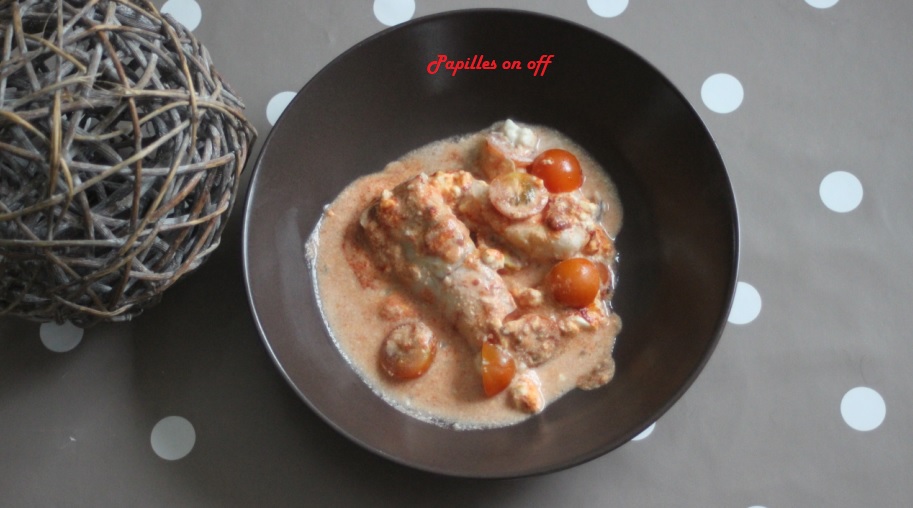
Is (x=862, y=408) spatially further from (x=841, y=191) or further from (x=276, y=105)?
(x=276, y=105)

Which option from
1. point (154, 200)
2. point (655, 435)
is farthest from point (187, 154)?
point (655, 435)

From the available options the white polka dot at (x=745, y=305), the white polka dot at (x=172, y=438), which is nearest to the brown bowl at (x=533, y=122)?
the white polka dot at (x=745, y=305)

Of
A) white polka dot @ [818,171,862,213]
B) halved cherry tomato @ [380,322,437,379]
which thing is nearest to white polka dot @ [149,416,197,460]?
Result: halved cherry tomato @ [380,322,437,379]

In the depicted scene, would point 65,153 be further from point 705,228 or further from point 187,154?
point 705,228

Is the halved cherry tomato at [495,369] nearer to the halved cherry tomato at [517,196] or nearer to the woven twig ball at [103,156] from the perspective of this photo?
the halved cherry tomato at [517,196]

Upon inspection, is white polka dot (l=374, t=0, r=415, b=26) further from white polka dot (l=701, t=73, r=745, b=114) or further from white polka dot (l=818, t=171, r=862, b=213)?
white polka dot (l=818, t=171, r=862, b=213)
